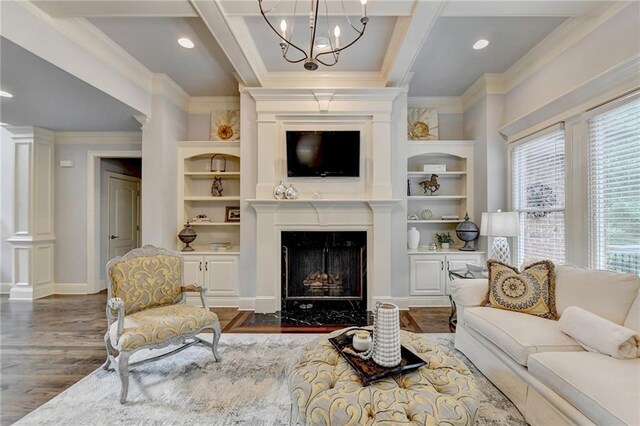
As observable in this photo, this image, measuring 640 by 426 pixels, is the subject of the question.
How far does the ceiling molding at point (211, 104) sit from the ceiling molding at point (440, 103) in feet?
9.19

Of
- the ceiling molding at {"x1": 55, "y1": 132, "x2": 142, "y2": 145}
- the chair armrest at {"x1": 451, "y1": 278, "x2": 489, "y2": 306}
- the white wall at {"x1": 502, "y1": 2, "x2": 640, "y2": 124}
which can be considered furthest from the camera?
the ceiling molding at {"x1": 55, "y1": 132, "x2": 142, "y2": 145}

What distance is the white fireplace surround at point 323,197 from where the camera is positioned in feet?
12.5

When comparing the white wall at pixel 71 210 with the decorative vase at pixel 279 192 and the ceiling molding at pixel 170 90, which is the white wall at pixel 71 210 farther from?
the decorative vase at pixel 279 192

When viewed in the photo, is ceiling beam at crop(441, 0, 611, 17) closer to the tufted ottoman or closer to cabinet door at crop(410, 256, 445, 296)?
the tufted ottoman

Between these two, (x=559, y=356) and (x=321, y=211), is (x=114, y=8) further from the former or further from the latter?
(x=559, y=356)

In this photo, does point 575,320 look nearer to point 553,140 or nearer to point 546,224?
point 546,224

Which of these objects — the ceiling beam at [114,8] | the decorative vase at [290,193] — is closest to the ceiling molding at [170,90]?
the ceiling beam at [114,8]

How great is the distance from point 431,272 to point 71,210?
5956mm

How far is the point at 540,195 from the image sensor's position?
3355 millimetres

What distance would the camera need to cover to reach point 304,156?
3.89 m

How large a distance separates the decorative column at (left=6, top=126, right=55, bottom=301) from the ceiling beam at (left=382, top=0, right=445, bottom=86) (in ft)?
18.2

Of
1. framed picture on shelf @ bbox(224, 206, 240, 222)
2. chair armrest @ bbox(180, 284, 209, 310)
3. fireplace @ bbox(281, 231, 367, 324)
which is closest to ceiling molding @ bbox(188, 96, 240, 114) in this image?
framed picture on shelf @ bbox(224, 206, 240, 222)

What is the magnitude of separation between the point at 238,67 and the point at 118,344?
118 inches

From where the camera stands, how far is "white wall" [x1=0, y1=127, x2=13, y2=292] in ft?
15.2
